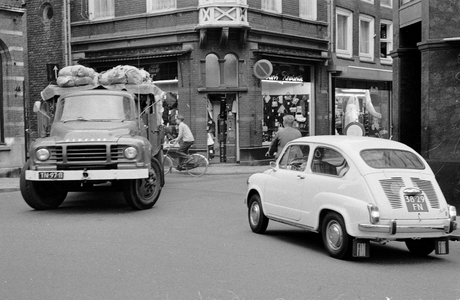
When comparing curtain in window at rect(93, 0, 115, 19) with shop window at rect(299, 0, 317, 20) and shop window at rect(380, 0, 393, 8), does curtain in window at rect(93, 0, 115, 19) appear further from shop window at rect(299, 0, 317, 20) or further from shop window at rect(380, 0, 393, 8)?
shop window at rect(380, 0, 393, 8)

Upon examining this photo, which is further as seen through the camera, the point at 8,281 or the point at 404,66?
the point at 404,66

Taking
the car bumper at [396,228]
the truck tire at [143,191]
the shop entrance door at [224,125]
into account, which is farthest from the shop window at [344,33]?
the car bumper at [396,228]

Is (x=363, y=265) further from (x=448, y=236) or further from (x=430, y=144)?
(x=430, y=144)

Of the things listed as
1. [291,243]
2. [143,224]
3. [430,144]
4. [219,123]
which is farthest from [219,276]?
[219,123]

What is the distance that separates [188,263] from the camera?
8477 millimetres

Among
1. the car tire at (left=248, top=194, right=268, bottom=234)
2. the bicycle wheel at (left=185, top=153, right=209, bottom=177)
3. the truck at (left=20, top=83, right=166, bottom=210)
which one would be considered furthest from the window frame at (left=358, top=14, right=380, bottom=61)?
the car tire at (left=248, top=194, right=268, bottom=234)

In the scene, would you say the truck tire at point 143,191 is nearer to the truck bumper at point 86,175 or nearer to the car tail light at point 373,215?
the truck bumper at point 86,175

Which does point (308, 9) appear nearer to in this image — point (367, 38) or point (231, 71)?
point (231, 71)

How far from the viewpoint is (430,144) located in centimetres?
1431

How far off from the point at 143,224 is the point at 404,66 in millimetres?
8187

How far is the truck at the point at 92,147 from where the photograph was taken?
41.9 feet

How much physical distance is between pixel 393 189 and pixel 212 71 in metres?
19.2

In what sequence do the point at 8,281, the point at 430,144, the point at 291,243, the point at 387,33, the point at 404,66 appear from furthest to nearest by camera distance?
the point at 387,33 → the point at 404,66 → the point at 430,144 → the point at 291,243 → the point at 8,281

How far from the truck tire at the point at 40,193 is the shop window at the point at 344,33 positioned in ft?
69.9
